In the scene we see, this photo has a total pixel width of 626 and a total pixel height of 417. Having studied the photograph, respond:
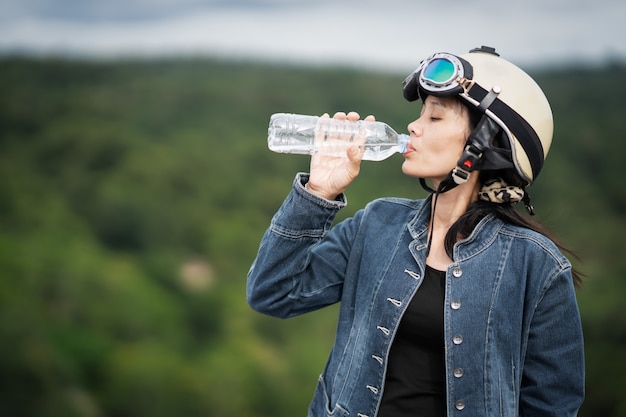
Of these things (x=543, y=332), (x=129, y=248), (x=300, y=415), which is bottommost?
(x=300, y=415)

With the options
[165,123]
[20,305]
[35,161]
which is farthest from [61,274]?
[165,123]

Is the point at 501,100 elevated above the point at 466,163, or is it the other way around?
the point at 501,100

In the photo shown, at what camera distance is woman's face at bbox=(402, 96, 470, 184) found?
185cm

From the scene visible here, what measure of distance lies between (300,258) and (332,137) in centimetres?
37

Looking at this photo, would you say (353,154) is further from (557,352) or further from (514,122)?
(557,352)

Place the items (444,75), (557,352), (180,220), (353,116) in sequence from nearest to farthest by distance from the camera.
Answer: (557,352)
(444,75)
(353,116)
(180,220)

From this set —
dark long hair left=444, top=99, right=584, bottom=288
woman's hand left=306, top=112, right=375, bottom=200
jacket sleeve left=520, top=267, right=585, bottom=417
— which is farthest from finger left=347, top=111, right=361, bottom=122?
jacket sleeve left=520, top=267, right=585, bottom=417

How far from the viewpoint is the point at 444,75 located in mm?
1807

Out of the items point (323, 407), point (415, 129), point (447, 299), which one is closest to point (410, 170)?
point (415, 129)

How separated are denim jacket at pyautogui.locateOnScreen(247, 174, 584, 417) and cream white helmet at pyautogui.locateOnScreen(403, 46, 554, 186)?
0.57 feet

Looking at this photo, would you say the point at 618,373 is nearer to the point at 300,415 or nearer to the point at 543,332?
the point at 300,415

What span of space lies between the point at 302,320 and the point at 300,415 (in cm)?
63

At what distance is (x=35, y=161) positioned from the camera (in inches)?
201

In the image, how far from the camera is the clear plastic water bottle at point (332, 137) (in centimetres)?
198
